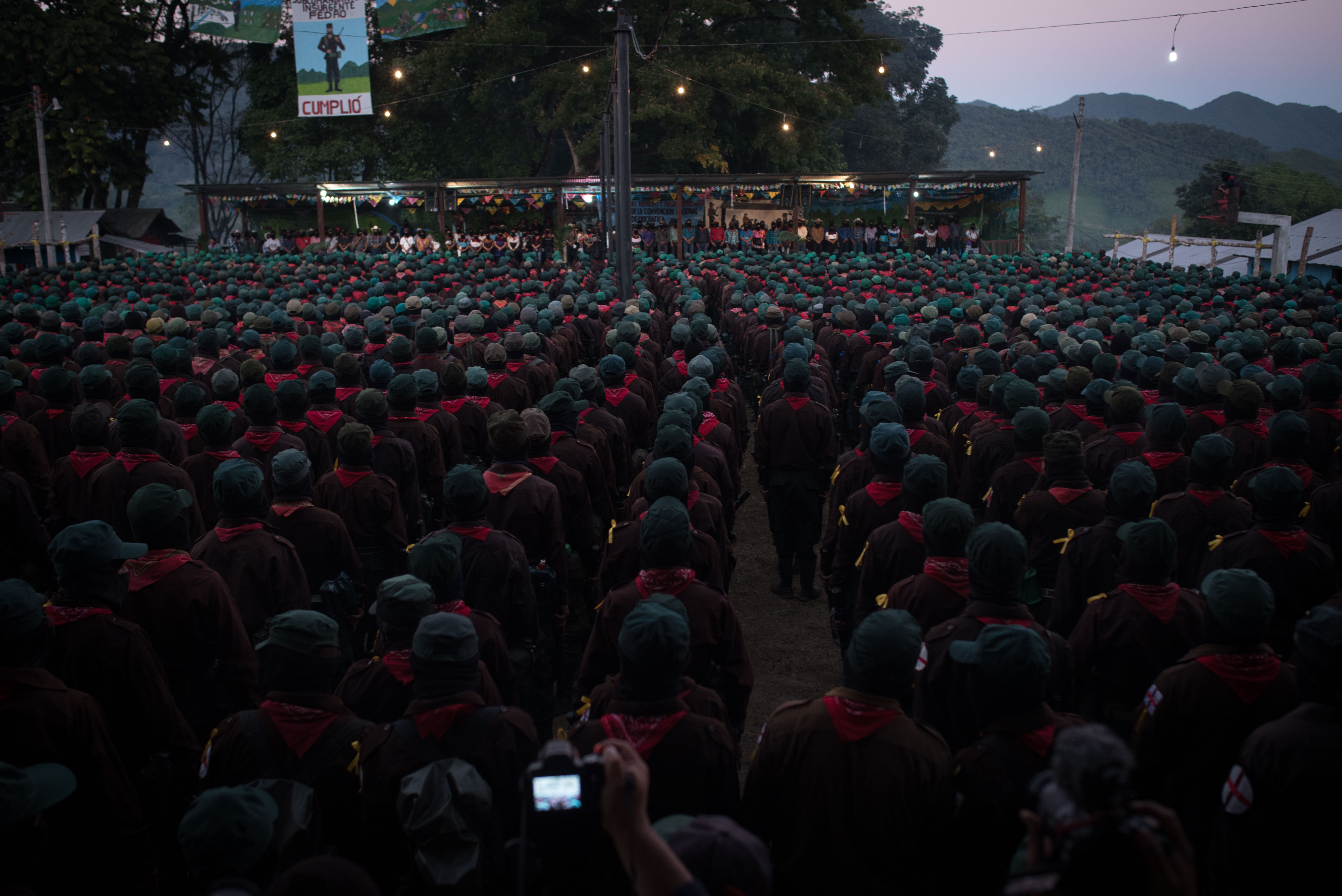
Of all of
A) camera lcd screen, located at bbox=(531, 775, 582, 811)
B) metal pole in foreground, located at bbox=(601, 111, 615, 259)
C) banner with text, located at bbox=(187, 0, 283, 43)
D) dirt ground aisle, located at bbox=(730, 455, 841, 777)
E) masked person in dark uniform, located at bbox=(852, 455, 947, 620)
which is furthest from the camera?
banner with text, located at bbox=(187, 0, 283, 43)

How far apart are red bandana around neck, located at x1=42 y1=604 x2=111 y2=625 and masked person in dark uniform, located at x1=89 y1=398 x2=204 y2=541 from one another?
7.01 ft

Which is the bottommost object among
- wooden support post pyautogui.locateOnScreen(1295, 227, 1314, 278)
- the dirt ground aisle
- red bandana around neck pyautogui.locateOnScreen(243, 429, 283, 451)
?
the dirt ground aisle

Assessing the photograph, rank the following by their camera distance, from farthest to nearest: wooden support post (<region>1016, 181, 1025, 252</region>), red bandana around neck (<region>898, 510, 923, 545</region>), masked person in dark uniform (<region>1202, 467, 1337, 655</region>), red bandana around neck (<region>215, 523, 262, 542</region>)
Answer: wooden support post (<region>1016, 181, 1025, 252</region>) → red bandana around neck (<region>898, 510, 923, 545</region>) → red bandana around neck (<region>215, 523, 262, 542</region>) → masked person in dark uniform (<region>1202, 467, 1337, 655</region>)

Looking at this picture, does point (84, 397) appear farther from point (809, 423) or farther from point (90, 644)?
point (809, 423)

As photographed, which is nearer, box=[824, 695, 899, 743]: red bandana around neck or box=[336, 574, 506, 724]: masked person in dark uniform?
box=[824, 695, 899, 743]: red bandana around neck

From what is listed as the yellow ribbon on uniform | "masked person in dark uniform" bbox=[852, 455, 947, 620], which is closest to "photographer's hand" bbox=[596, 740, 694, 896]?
"masked person in dark uniform" bbox=[852, 455, 947, 620]

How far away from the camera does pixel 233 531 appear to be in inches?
185

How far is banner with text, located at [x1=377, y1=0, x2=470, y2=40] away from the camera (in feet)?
147

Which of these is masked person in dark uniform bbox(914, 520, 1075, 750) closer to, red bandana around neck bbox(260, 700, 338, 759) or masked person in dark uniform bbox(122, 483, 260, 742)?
red bandana around neck bbox(260, 700, 338, 759)

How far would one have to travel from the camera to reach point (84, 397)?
8.48m

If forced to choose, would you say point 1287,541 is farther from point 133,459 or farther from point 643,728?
point 133,459

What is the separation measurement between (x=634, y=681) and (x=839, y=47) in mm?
47638

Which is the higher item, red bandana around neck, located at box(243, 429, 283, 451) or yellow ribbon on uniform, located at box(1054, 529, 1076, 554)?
red bandana around neck, located at box(243, 429, 283, 451)

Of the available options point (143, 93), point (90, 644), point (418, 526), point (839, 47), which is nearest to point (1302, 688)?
point (90, 644)
